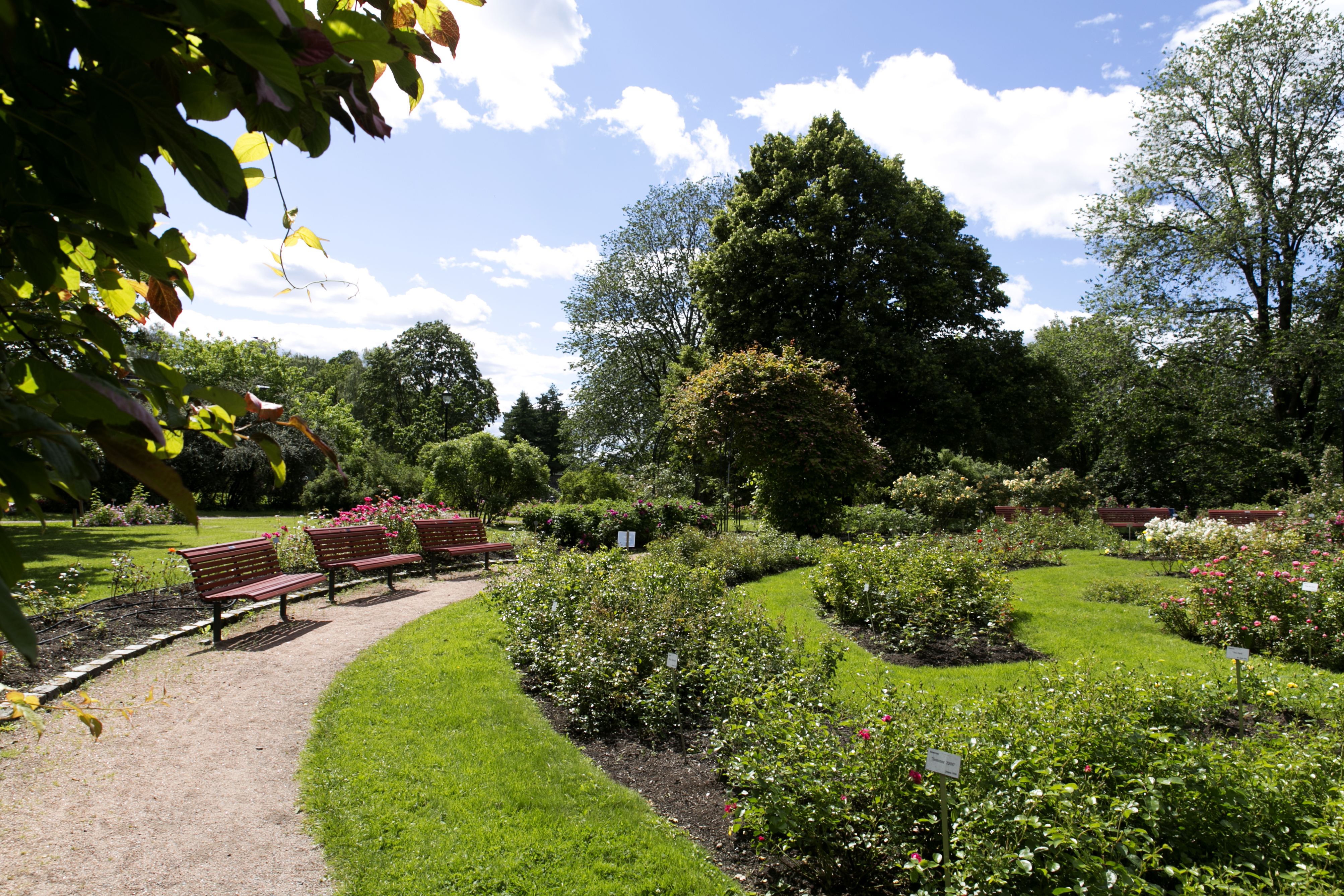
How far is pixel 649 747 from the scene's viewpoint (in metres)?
4.70

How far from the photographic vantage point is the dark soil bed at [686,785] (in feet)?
11.4

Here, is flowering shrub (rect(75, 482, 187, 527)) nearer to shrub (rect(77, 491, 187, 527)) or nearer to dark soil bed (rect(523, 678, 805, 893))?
shrub (rect(77, 491, 187, 527))

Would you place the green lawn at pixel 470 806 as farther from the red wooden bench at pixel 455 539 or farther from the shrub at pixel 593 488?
the shrub at pixel 593 488

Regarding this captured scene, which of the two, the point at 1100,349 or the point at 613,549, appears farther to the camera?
the point at 1100,349

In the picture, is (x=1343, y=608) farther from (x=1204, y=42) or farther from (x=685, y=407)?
(x=1204, y=42)

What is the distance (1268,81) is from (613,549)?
67.2ft

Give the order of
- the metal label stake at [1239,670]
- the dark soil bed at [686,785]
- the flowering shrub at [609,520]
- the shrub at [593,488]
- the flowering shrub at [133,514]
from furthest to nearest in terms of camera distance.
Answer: the shrub at [593,488] → the flowering shrub at [133,514] → the flowering shrub at [609,520] → the metal label stake at [1239,670] → the dark soil bed at [686,785]

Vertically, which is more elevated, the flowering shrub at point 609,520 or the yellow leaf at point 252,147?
the yellow leaf at point 252,147

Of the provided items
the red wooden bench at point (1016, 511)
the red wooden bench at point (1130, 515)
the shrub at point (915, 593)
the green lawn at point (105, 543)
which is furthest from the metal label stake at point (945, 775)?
the red wooden bench at point (1130, 515)

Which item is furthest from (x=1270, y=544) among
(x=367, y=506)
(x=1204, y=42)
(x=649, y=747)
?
(x=1204, y=42)

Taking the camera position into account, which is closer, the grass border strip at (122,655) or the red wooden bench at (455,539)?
the grass border strip at (122,655)

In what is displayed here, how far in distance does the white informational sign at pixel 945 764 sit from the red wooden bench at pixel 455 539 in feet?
30.3

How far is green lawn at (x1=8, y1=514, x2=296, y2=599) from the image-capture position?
29.3 ft

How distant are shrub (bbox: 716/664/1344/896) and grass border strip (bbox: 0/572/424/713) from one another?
3.58 meters
